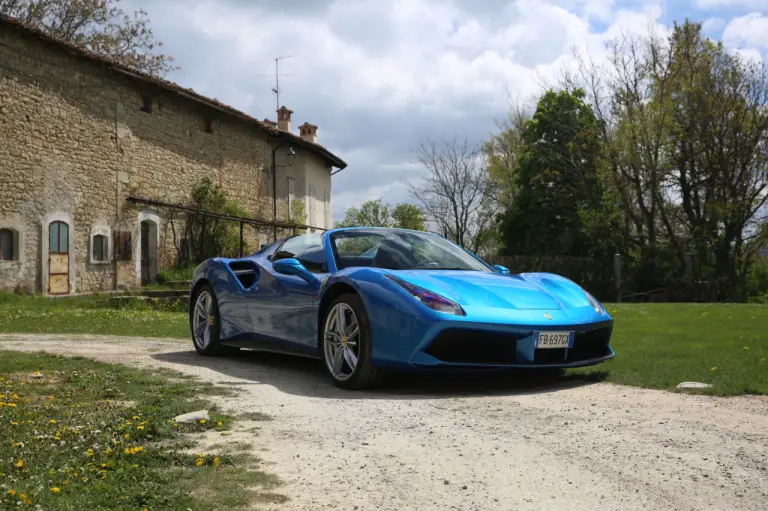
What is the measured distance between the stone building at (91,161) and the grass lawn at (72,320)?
1848 mm

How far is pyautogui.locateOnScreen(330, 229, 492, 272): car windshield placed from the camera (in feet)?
21.5

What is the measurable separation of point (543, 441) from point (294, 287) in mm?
3256

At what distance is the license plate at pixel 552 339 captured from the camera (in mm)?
5605

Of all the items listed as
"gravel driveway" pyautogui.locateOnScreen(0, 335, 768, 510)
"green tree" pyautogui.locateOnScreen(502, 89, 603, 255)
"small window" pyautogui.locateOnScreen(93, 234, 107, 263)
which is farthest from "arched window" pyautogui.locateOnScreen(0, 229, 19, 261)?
"green tree" pyautogui.locateOnScreen(502, 89, 603, 255)

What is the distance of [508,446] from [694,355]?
456cm

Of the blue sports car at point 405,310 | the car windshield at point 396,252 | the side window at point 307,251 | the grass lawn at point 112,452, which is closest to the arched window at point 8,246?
the blue sports car at point 405,310

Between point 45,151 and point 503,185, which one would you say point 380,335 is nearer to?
point 45,151

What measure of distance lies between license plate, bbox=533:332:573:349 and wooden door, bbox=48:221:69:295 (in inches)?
748

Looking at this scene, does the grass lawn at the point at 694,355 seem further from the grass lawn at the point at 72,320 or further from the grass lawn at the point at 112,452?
the grass lawn at the point at 72,320

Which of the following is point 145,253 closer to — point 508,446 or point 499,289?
point 499,289

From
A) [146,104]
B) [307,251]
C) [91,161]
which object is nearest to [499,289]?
[307,251]

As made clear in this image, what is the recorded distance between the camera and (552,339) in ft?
18.6

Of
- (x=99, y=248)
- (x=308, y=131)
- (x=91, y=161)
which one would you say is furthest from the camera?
(x=308, y=131)

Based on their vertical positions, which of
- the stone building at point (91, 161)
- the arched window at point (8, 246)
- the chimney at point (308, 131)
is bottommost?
the arched window at point (8, 246)
